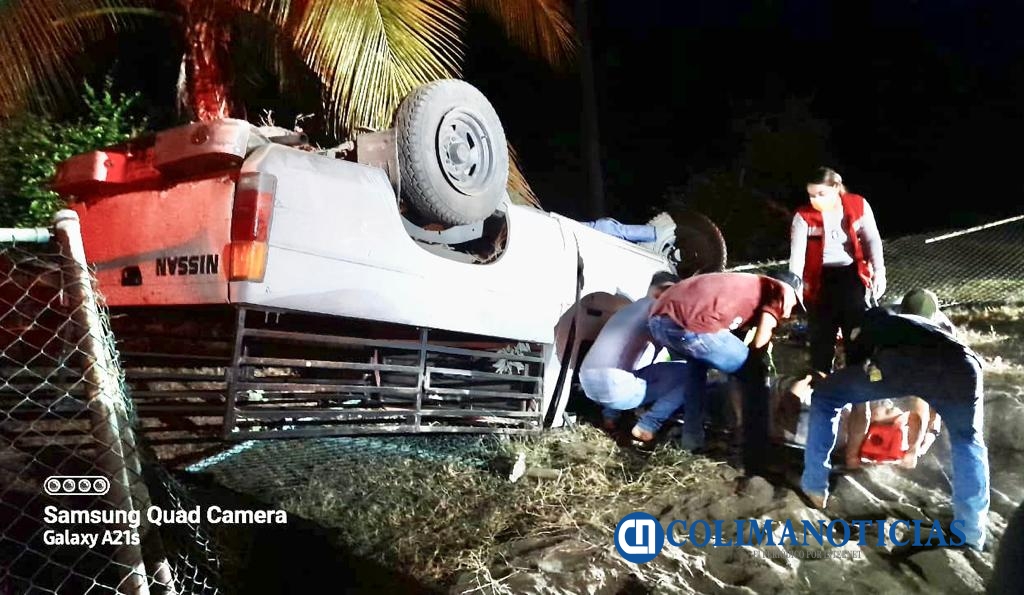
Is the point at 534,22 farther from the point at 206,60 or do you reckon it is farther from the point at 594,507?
the point at 594,507

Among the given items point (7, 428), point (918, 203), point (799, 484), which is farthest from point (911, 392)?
point (918, 203)

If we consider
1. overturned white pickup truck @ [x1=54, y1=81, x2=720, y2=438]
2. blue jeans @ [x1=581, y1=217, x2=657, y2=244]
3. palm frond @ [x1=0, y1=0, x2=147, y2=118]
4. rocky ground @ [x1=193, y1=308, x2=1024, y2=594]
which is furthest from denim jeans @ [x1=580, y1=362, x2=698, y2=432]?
palm frond @ [x1=0, y1=0, x2=147, y2=118]

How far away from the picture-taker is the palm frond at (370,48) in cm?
517

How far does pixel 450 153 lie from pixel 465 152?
13cm

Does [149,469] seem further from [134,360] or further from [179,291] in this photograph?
[179,291]

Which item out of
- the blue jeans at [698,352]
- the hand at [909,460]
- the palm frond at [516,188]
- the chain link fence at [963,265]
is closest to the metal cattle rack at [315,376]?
the blue jeans at [698,352]

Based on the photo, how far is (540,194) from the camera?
55.4 ft

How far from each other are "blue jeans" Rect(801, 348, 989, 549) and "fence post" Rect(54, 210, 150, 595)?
2913 millimetres

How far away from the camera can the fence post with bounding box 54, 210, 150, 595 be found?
7.82ft

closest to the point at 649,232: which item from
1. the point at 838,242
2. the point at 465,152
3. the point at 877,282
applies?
the point at 838,242

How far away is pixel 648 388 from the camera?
4402 millimetres

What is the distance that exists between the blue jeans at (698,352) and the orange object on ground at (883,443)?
689mm

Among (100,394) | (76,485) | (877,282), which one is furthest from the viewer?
(877,282)

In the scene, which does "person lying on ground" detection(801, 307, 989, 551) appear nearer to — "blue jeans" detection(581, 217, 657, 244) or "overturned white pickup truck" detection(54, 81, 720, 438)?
"overturned white pickup truck" detection(54, 81, 720, 438)
